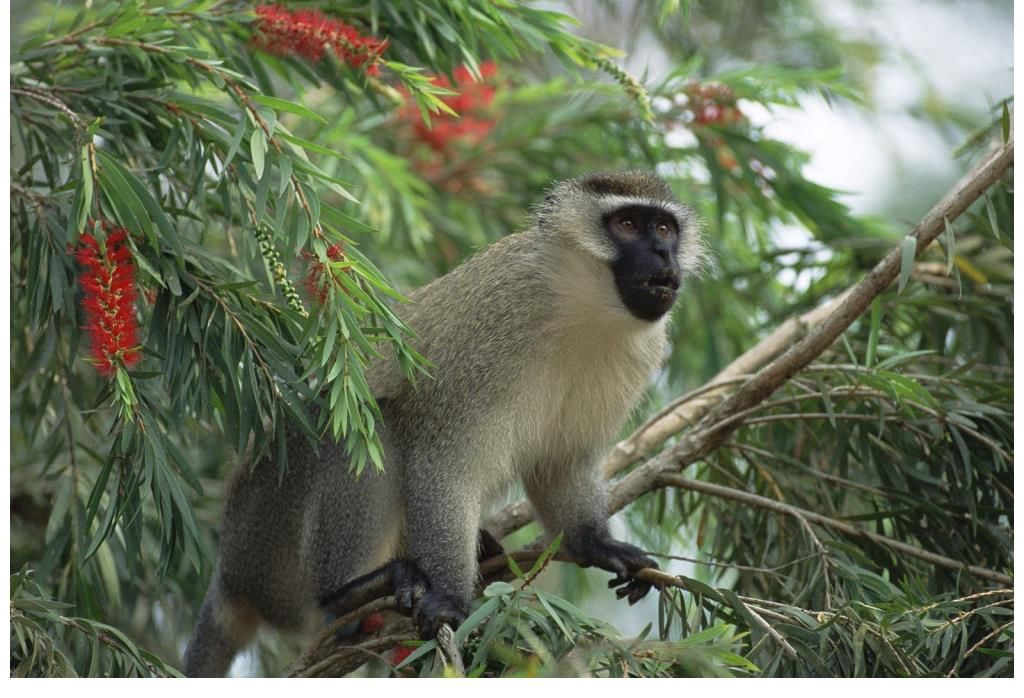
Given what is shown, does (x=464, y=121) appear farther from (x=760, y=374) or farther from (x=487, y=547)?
(x=760, y=374)

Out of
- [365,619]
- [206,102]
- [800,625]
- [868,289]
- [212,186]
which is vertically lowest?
[365,619]

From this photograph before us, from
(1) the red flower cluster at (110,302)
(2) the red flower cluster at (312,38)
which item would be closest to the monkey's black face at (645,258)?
(2) the red flower cluster at (312,38)

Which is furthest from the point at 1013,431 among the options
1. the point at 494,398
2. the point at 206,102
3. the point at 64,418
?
the point at 64,418

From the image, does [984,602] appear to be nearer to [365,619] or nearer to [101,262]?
[365,619]

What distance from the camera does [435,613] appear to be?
405cm

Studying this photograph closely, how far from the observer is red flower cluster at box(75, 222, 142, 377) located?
10.8 ft

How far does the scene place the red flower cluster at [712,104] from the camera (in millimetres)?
6309

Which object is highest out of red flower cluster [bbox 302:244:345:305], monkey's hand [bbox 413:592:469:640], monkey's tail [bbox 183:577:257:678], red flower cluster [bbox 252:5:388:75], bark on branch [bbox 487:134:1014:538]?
red flower cluster [bbox 252:5:388:75]

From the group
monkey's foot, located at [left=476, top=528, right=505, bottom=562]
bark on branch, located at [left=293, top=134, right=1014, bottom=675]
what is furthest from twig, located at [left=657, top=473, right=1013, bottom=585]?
monkey's foot, located at [left=476, top=528, right=505, bottom=562]

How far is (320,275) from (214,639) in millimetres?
→ 1938

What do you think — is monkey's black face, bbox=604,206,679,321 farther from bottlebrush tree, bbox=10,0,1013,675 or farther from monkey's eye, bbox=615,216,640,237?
bottlebrush tree, bbox=10,0,1013,675

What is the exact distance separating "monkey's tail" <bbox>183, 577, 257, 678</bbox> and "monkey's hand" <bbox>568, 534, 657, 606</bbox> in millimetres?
1383

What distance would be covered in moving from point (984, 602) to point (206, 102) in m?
3.11
